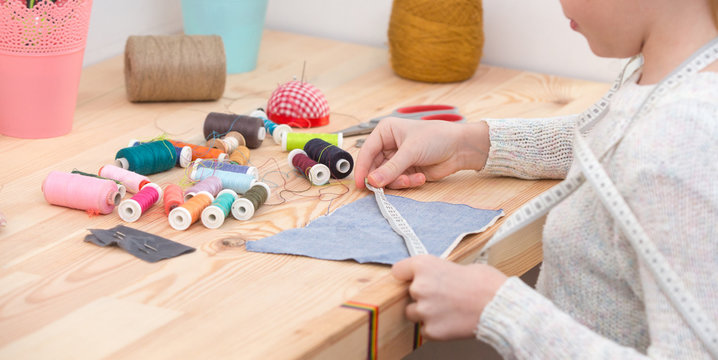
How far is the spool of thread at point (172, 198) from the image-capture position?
956 millimetres

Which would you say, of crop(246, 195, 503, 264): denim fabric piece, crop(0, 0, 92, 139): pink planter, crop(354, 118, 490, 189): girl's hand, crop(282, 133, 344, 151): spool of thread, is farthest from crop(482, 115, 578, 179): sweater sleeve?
crop(0, 0, 92, 139): pink planter

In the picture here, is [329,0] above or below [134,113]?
above

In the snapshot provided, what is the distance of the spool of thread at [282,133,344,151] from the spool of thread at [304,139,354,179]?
7 centimetres

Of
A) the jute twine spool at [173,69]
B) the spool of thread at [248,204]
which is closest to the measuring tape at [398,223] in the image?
the spool of thread at [248,204]

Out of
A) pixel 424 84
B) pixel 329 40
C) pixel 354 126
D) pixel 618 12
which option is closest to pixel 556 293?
pixel 618 12

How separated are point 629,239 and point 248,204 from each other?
45 cm

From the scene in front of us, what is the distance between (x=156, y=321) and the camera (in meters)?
0.72

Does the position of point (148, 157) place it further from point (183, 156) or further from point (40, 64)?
point (40, 64)

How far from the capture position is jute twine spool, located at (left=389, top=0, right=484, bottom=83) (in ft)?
4.98

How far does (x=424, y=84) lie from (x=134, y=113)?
1.84 ft

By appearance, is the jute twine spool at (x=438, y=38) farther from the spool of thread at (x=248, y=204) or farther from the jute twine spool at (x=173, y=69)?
the spool of thread at (x=248, y=204)

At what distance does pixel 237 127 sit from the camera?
1.20 meters

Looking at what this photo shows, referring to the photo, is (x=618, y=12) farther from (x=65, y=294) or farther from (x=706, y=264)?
(x=65, y=294)

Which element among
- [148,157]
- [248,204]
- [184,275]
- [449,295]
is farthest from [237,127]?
[449,295]
